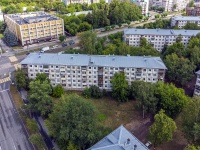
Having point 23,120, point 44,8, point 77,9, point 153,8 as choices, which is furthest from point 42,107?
point 153,8

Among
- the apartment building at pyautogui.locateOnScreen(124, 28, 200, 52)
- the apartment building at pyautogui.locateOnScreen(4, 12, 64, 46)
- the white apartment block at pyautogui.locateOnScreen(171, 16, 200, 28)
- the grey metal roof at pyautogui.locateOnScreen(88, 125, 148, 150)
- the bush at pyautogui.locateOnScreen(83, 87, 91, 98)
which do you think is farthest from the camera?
the white apartment block at pyautogui.locateOnScreen(171, 16, 200, 28)

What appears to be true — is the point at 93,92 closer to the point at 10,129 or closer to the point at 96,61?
the point at 96,61

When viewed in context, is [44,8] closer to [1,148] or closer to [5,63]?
[5,63]

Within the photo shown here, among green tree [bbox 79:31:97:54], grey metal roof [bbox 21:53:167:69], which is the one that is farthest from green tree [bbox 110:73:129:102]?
green tree [bbox 79:31:97:54]

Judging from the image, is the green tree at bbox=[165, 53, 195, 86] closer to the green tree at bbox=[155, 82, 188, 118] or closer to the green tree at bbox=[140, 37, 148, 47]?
the green tree at bbox=[155, 82, 188, 118]

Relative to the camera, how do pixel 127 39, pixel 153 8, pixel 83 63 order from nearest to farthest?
pixel 83 63, pixel 127 39, pixel 153 8
